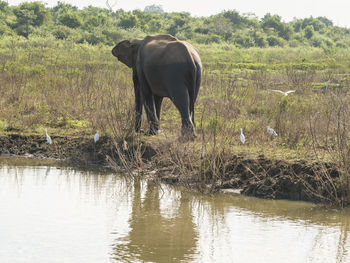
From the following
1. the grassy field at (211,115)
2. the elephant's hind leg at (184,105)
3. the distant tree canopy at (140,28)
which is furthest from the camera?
the distant tree canopy at (140,28)

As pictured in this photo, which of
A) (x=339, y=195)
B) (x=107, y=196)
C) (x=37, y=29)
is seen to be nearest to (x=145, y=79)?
(x=107, y=196)

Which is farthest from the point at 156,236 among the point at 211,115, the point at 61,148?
the point at 211,115

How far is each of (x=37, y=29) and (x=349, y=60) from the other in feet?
67.9

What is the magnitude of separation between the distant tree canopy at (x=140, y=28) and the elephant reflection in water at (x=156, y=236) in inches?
1192

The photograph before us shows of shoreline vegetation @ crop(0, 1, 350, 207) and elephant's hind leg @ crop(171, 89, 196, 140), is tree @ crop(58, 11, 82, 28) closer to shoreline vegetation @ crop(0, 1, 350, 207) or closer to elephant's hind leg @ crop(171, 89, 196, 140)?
shoreline vegetation @ crop(0, 1, 350, 207)

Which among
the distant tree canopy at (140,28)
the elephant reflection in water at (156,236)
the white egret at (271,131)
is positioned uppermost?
the distant tree canopy at (140,28)

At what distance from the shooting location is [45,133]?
10039mm

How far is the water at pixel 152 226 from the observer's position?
549 cm

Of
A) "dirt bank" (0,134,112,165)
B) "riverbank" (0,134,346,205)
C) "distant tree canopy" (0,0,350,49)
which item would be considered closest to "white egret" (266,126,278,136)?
"riverbank" (0,134,346,205)

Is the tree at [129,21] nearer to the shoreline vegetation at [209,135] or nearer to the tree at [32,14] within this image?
the tree at [32,14]

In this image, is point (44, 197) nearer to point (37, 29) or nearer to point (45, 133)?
point (45, 133)

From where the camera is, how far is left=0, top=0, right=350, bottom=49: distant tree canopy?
130ft

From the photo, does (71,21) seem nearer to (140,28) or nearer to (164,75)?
(140,28)

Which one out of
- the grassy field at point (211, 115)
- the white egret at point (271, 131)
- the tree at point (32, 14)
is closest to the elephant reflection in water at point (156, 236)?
the grassy field at point (211, 115)
